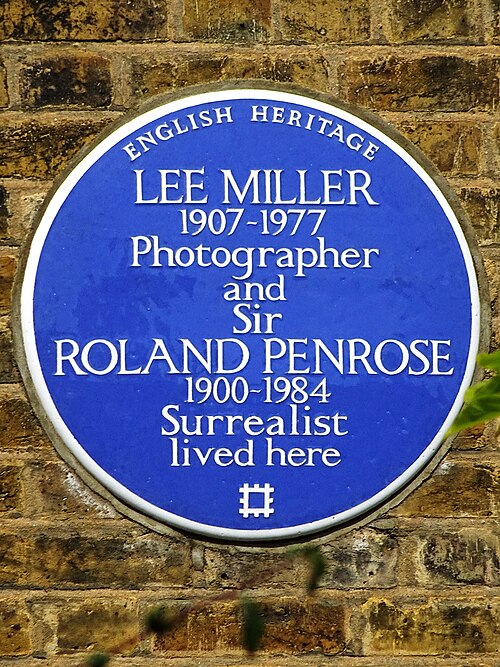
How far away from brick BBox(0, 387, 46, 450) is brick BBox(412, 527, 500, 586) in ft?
2.73

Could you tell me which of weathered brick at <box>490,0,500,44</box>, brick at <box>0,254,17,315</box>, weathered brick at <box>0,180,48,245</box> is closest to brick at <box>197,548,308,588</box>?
brick at <box>0,254,17,315</box>

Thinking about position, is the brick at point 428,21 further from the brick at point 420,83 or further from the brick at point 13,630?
the brick at point 13,630

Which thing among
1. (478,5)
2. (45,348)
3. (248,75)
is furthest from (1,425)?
(478,5)

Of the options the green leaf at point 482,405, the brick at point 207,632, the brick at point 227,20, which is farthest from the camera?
the brick at point 227,20

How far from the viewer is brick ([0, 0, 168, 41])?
2.28 metres

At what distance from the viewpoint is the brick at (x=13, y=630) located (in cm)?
220

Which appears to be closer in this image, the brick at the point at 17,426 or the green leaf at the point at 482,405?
the green leaf at the point at 482,405

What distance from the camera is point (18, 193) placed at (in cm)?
227

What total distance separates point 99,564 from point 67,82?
103 cm

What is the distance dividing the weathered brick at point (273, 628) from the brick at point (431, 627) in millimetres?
76

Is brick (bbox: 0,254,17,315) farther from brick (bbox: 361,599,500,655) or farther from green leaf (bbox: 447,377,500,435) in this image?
green leaf (bbox: 447,377,500,435)

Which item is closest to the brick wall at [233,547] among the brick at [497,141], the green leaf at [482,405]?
the brick at [497,141]

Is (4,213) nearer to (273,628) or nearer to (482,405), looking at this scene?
(273,628)

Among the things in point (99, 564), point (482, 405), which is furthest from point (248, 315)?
point (482, 405)
